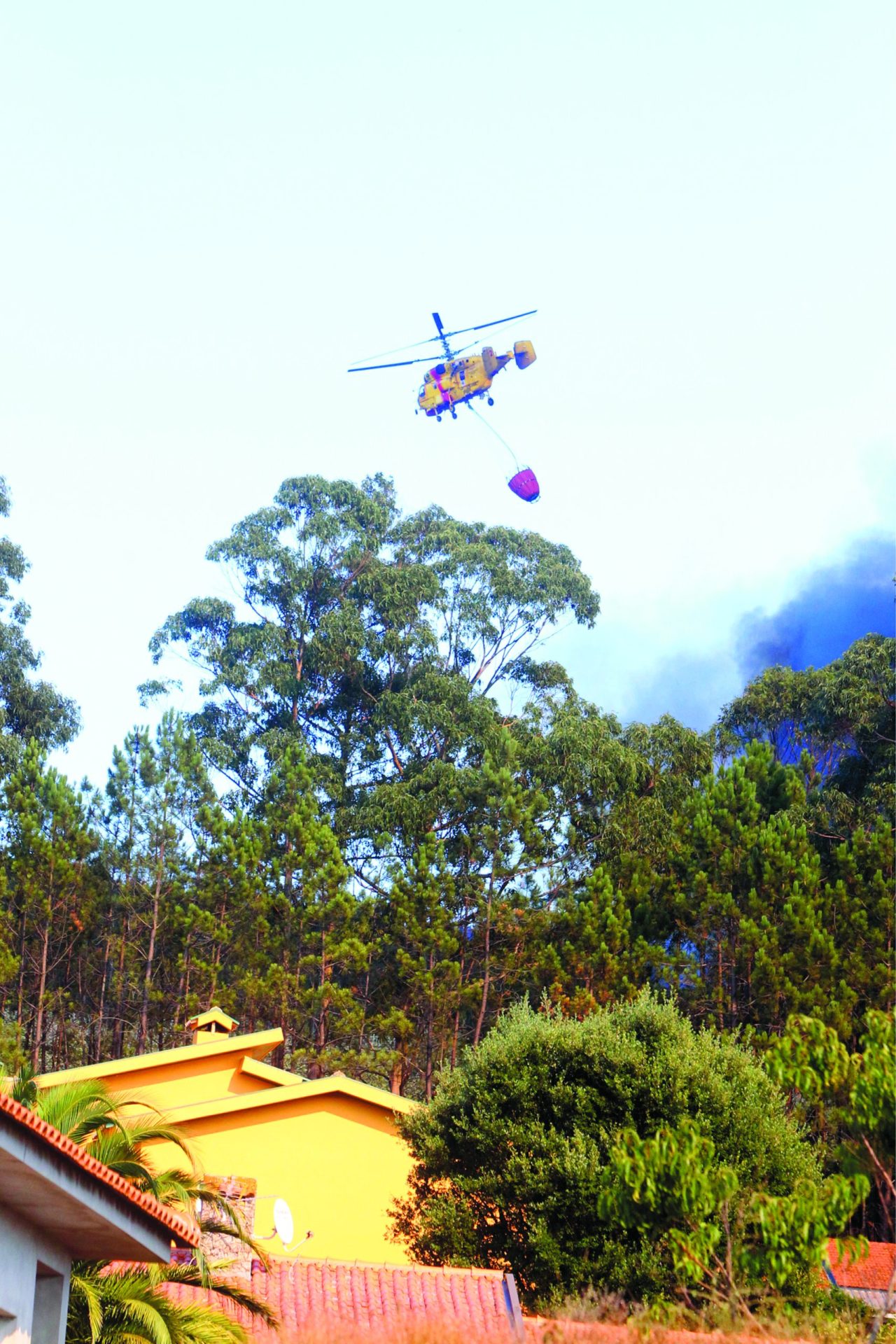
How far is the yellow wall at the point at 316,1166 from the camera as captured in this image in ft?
75.0

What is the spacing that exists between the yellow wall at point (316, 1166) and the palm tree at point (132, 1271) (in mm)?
10805

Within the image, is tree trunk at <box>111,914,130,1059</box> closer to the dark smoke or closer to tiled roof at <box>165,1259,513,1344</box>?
tiled roof at <box>165,1259,513,1344</box>

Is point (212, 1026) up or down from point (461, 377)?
down

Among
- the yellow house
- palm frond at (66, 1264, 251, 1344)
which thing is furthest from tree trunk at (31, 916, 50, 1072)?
palm frond at (66, 1264, 251, 1344)

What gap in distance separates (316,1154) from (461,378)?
28704 millimetres

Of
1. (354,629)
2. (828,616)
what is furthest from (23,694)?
(828,616)

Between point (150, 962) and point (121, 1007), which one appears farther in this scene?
point (121, 1007)

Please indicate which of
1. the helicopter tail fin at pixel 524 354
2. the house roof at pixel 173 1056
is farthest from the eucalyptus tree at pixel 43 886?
the helicopter tail fin at pixel 524 354

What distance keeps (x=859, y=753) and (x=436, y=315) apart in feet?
63.2

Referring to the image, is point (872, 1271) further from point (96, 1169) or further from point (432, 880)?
point (96, 1169)

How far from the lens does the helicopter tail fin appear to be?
46.2 m

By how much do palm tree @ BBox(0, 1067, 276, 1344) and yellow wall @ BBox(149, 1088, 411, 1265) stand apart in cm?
1081

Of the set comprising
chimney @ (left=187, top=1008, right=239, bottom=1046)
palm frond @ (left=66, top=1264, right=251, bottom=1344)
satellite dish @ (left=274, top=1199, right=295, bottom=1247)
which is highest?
chimney @ (left=187, top=1008, right=239, bottom=1046)

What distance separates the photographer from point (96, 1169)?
811 centimetres
